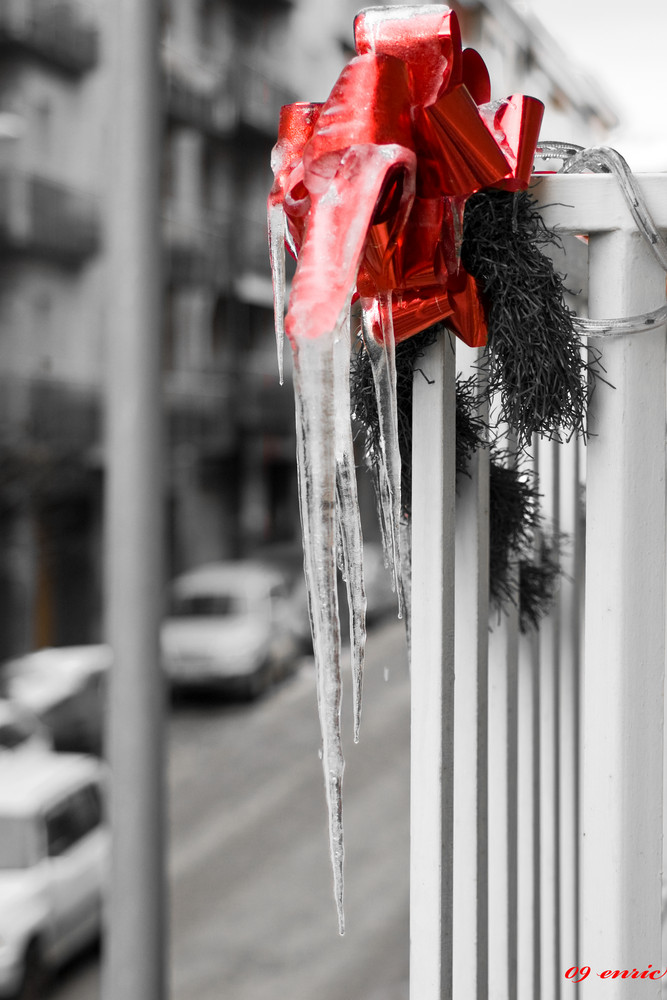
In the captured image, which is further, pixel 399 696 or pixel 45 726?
pixel 399 696

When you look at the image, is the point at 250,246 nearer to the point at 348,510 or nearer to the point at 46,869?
the point at 46,869

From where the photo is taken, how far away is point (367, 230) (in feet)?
1.61

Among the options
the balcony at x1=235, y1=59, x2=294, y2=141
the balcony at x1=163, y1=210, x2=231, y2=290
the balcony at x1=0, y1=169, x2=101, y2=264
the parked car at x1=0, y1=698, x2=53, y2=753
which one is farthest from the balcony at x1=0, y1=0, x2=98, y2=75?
the parked car at x1=0, y1=698, x2=53, y2=753

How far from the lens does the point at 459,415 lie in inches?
26.4

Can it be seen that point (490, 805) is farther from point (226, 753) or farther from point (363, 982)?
point (226, 753)

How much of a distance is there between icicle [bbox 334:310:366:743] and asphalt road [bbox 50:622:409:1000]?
3421 mm

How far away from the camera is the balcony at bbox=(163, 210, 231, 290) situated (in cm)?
885

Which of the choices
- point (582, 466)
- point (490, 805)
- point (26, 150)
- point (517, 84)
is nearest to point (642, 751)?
point (490, 805)

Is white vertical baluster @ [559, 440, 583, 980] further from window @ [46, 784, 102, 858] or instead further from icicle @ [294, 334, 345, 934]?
window @ [46, 784, 102, 858]

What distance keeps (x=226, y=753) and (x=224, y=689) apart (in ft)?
3.00

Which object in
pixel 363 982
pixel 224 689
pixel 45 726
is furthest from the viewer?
pixel 224 689

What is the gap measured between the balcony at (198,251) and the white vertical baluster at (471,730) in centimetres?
843

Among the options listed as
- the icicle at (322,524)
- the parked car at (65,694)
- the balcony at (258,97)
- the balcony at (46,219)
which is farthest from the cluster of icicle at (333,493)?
the balcony at (258,97)

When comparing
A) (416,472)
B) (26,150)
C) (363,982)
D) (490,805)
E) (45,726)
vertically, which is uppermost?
(26,150)
